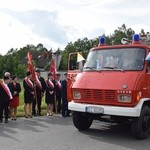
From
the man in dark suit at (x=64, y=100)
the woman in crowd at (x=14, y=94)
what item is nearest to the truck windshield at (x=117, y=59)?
the woman in crowd at (x=14, y=94)

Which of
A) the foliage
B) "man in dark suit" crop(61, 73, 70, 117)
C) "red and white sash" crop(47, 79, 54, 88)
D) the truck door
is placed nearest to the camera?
the truck door

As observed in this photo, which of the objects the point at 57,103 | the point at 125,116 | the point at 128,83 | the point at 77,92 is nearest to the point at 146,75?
the point at 128,83

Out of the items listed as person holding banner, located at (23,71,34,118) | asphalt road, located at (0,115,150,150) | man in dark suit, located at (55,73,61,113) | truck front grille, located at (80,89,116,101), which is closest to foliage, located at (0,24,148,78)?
man in dark suit, located at (55,73,61,113)

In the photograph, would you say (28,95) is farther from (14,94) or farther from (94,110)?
(94,110)

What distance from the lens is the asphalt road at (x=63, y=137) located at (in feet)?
28.3

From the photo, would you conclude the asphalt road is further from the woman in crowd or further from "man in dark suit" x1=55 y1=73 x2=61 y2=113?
"man in dark suit" x1=55 y1=73 x2=61 y2=113

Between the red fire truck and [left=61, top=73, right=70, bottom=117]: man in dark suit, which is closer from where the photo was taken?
the red fire truck

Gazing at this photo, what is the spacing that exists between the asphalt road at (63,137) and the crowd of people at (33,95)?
0.94 metres

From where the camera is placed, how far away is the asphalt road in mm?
8637

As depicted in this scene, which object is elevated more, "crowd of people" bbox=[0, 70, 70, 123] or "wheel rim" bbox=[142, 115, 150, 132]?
"crowd of people" bbox=[0, 70, 70, 123]

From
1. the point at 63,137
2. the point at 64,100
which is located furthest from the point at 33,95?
the point at 63,137

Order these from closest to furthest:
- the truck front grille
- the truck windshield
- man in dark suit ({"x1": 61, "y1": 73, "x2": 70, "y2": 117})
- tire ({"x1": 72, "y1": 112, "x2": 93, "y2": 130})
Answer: the truck front grille → the truck windshield → tire ({"x1": 72, "y1": 112, "x2": 93, "y2": 130}) → man in dark suit ({"x1": 61, "y1": 73, "x2": 70, "y2": 117})

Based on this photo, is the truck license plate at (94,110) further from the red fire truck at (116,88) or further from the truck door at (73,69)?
the truck door at (73,69)

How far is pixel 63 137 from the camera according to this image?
9.73 metres
